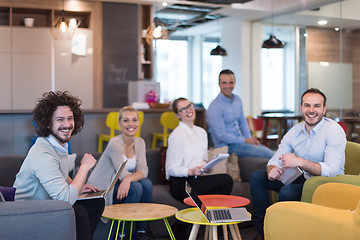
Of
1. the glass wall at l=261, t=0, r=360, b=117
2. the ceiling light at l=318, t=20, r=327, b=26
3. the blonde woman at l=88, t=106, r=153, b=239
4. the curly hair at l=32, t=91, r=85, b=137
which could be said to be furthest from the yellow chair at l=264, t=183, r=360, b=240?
the ceiling light at l=318, t=20, r=327, b=26

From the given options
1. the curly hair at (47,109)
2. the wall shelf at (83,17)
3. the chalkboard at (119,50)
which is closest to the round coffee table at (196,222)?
the curly hair at (47,109)

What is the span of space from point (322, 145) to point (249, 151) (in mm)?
1511

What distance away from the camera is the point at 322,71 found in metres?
9.49

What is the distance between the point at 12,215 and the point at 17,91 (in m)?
6.04

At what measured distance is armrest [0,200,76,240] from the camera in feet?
8.44

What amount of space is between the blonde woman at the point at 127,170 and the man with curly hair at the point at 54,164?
82 centimetres

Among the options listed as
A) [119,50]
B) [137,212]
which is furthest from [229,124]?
[119,50]

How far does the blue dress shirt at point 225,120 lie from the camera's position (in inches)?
209

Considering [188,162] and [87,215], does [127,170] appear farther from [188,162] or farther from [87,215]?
[87,215]

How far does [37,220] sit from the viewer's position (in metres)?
2.62

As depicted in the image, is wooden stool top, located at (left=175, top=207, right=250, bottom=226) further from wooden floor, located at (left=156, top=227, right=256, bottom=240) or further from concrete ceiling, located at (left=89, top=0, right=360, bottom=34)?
concrete ceiling, located at (left=89, top=0, right=360, bottom=34)

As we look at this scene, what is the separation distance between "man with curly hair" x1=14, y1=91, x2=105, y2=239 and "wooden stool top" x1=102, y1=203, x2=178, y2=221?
201mm

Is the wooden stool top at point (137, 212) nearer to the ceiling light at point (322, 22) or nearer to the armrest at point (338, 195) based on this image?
the armrest at point (338, 195)

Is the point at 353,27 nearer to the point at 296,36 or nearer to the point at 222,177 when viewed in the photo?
the point at 296,36
